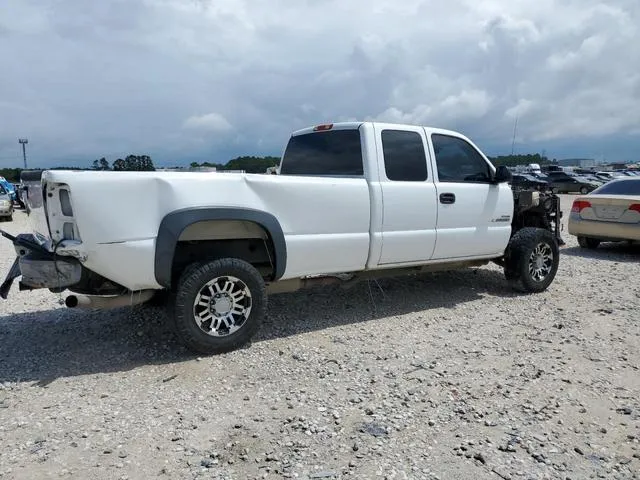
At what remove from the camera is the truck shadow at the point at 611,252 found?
32.6ft

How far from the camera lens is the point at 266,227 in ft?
15.0

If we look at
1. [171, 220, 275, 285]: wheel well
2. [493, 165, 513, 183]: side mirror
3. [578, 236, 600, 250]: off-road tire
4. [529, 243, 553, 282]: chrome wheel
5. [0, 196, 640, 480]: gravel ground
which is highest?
[493, 165, 513, 183]: side mirror

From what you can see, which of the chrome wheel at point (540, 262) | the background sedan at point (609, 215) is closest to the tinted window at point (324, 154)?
the chrome wheel at point (540, 262)

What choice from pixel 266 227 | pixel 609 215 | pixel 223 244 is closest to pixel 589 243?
pixel 609 215

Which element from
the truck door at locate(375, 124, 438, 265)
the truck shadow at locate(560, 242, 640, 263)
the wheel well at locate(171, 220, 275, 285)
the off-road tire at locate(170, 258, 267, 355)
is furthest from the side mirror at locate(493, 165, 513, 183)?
the truck shadow at locate(560, 242, 640, 263)

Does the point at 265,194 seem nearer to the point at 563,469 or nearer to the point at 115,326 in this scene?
the point at 115,326

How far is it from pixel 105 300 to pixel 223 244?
114cm

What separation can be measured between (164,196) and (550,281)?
538cm

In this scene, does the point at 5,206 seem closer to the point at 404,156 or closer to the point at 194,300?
the point at 194,300

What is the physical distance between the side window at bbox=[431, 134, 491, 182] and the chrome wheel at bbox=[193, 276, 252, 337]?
2.73 meters

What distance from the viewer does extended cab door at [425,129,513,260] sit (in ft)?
19.3

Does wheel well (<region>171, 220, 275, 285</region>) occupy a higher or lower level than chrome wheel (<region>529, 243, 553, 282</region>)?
higher

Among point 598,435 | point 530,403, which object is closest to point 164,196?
point 530,403

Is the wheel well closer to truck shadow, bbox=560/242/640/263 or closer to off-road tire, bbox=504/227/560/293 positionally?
off-road tire, bbox=504/227/560/293
